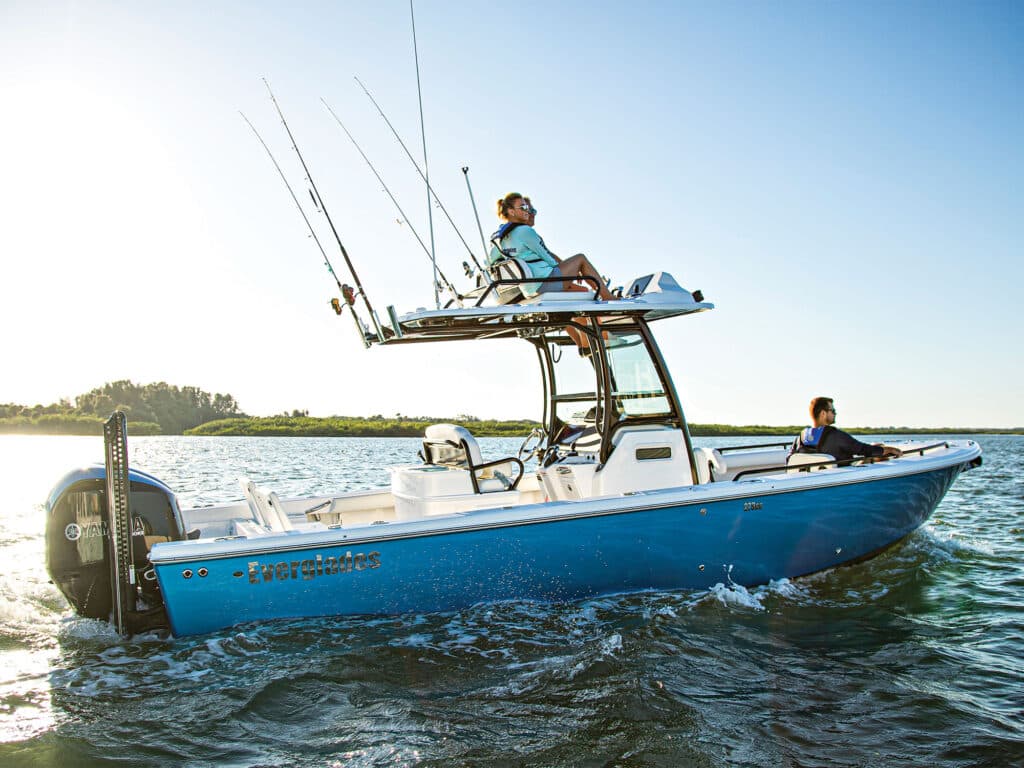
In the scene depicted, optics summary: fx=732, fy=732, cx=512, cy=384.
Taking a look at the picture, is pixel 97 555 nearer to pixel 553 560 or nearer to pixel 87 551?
pixel 87 551

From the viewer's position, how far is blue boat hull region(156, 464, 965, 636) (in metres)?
4.93

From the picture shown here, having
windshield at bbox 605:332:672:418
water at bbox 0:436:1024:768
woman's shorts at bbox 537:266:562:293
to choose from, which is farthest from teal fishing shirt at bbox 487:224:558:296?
water at bbox 0:436:1024:768

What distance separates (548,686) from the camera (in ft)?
14.9

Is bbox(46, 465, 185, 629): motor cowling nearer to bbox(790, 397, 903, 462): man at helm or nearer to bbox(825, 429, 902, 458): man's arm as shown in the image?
bbox(790, 397, 903, 462): man at helm

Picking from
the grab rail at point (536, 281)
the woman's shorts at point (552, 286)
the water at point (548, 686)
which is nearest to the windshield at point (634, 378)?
the grab rail at point (536, 281)

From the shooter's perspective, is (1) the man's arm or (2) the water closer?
(2) the water

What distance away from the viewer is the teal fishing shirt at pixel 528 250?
20.9ft

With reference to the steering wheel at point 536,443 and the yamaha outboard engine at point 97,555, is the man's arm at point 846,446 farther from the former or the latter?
the yamaha outboard engine at point 97,555

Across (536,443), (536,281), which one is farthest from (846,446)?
(536,281)

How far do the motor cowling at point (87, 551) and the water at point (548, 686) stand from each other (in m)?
0.26

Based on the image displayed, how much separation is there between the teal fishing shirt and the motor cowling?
140 inches

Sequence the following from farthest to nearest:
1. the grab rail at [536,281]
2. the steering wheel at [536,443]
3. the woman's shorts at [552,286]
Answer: the steering wheel at [536,443] < the woman's shorts at [552,286] < the grab rail at [536,281]

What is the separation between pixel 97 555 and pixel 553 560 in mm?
3222

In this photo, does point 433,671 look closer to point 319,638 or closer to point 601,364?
point 319,638
